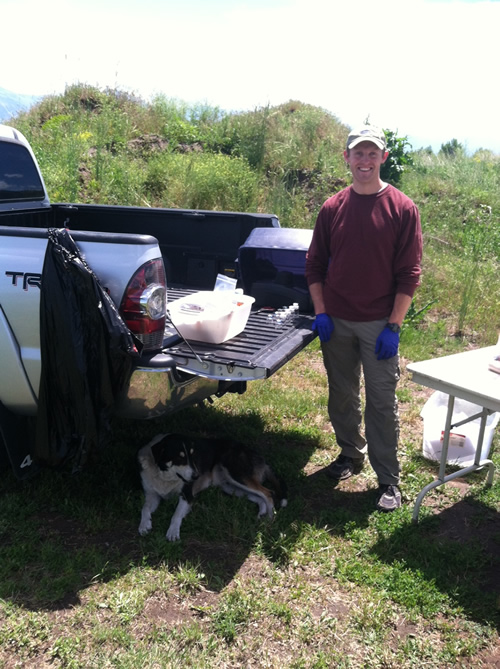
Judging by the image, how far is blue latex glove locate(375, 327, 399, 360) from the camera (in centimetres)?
364

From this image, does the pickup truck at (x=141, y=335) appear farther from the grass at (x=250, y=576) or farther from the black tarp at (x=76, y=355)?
the grass at (x=250, y=576)

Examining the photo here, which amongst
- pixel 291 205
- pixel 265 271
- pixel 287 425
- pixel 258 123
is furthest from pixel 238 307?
pixel 258 123

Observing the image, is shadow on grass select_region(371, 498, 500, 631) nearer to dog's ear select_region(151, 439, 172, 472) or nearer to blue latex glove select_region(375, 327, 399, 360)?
blue latex glove select_region(375, 327, 399, 360)

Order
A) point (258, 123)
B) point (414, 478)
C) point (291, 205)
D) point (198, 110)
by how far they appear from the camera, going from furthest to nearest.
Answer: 1. point (198, 110)
2. point (258, 123)
3. point (291, 205)
4. point (414, 478)

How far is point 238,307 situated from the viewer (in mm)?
3570

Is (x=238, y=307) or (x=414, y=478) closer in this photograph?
(x=238, y=307)

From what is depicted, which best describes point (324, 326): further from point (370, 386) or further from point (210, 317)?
point (210, 317)

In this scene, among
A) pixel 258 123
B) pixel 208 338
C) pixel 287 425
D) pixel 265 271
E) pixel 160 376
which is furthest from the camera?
pixel 258 123

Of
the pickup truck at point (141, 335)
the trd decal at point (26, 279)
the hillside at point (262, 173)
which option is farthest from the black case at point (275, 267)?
the hillside at point (262, 173)

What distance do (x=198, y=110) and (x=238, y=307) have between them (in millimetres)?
12265

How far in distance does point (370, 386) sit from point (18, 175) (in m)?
3.26

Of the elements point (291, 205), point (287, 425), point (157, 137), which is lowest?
point (287, 425)

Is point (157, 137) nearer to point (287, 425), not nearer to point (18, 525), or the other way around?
point (287, 425)

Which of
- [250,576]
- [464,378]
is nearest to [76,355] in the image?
[250,576]
